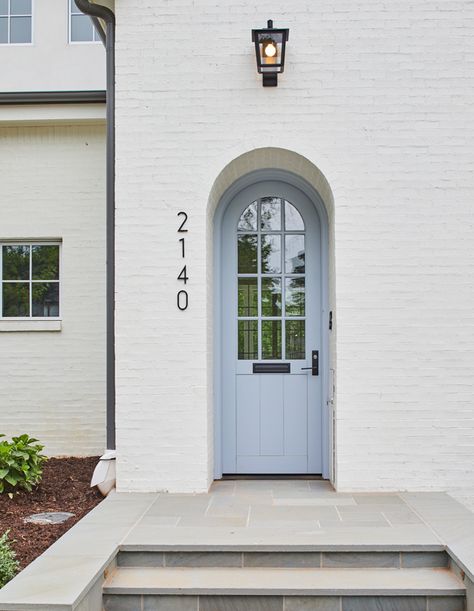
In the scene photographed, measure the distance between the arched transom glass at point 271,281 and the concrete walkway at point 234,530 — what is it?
1302 millimetres

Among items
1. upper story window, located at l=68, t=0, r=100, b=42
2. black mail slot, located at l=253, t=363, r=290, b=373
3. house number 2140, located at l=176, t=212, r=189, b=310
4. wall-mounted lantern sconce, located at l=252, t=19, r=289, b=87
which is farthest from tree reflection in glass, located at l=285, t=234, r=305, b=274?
upper story window, located at l=68, t=0, r=100, b=42

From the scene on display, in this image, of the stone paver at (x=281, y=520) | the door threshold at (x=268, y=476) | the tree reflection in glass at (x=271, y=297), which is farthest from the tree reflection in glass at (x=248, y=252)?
the stone paver at (x=281, y=520)

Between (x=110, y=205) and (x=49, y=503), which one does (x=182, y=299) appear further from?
(x=49, y=503)

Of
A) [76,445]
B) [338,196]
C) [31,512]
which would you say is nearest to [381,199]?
[338,196]

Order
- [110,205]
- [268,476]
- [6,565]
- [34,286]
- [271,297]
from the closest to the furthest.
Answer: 1. [6,565]
2. [110,205]
3. [268,476]
4. [271,297]
5. [34,286]

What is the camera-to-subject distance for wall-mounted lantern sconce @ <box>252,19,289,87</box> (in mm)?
5152

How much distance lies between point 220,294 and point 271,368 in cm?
79

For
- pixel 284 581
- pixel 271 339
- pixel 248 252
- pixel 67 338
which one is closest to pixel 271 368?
A: pixel 271 339

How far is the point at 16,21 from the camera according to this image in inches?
300

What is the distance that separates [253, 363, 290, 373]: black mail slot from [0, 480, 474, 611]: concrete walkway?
1.06 meters

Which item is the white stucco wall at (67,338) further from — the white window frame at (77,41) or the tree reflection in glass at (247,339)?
the tree reflection in glass at (247,339)

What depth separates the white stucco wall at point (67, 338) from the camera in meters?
7.17

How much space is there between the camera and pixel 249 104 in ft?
17.8

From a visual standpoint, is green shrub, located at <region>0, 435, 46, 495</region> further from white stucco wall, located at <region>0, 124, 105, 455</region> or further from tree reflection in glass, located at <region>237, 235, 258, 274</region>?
tree reflection in glass, located at <region>237, 235, 258, 274</region>
